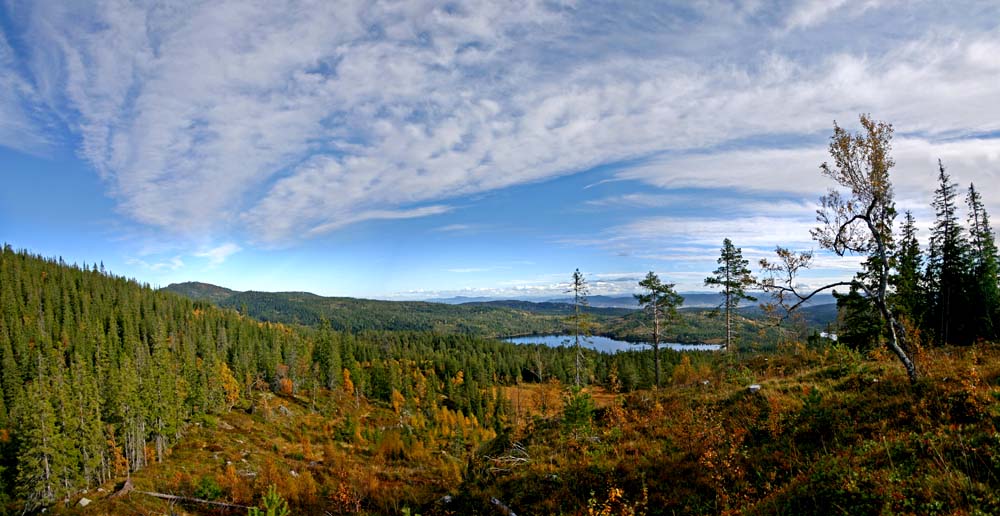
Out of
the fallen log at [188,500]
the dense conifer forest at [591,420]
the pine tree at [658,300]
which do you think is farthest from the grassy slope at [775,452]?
the fallen log at [188,500]

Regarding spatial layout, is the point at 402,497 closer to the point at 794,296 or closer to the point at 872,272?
→ the point at 794,296

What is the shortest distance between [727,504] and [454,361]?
4702 inches

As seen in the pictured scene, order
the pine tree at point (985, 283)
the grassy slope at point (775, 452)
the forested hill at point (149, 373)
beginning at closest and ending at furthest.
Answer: the grassy slope at point (775, 452) → the pine tree at point (985, 283) → the forested hill at point (149, 373)

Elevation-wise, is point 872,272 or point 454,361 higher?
point 872,272

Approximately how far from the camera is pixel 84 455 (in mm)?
51062

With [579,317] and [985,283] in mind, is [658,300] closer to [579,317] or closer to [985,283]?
[579,317]

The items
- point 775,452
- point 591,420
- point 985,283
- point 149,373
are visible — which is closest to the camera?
point 775,452

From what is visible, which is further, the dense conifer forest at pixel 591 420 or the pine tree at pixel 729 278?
the pine tree at pixel 729 278

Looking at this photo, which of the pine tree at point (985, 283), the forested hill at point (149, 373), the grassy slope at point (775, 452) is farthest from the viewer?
the forested hill at point (149, 373)

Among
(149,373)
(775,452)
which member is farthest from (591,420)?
(149,373)

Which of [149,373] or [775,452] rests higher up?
[775,452]

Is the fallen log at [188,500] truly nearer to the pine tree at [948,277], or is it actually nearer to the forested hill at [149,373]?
the forested hill at [149,373]

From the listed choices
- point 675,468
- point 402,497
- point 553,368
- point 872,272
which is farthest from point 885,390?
point 553,368

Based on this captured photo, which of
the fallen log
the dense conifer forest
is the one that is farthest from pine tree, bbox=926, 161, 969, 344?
the fallen log
